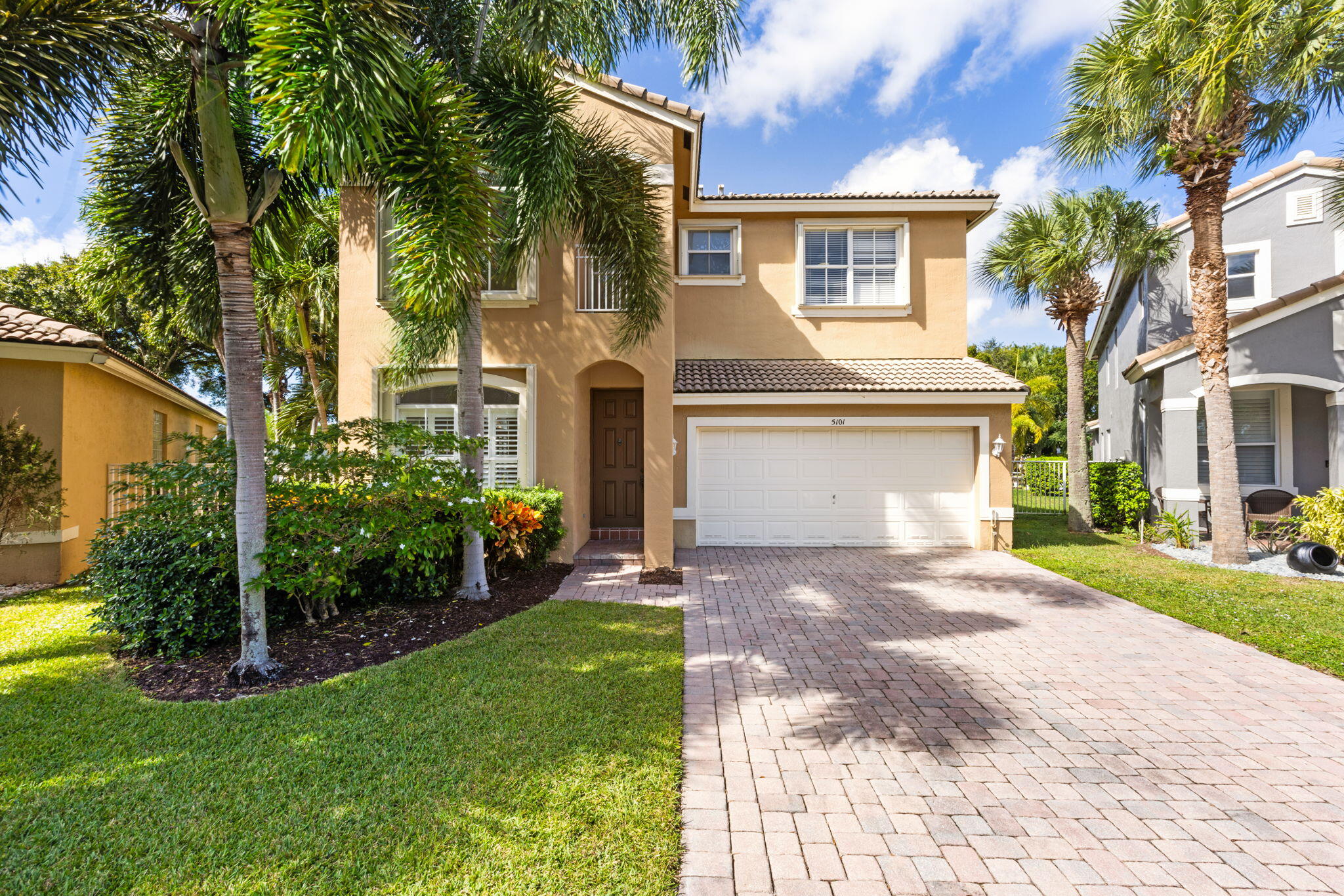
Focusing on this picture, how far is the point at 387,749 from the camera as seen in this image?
3920 mm

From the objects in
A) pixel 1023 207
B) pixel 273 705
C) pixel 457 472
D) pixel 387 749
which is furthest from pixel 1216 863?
pixel 1023 207

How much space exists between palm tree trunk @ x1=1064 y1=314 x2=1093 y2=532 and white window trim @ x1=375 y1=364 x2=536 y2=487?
12266 mm

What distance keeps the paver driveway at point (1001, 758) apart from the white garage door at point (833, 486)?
467 cm

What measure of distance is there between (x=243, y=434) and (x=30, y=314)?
8388 mm

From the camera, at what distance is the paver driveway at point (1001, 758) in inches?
117

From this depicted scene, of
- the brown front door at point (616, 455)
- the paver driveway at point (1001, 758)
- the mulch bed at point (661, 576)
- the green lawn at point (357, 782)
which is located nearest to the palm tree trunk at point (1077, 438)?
the paver driveway at point (1001, 758)

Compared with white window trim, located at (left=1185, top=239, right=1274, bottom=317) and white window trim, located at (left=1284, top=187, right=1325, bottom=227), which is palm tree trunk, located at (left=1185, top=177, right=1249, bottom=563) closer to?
white window trim, located at (left=1185, top=239, right=1274, bottom=317)

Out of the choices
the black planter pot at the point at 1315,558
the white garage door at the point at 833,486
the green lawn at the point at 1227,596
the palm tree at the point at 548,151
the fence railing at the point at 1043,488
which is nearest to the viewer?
the green lawn at the point at 1227,596

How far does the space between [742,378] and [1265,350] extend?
10.3 meters

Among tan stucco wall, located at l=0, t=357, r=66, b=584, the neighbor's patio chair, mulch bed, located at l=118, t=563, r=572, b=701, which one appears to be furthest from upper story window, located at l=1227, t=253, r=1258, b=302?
tan stucco wall, located at l=0, t=357, r=66, b=584

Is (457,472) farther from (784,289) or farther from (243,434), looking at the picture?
(784,289)

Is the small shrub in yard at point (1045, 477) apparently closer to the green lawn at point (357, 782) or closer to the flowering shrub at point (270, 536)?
the green lawn at point (357, 782)

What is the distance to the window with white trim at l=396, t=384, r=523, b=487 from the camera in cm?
1083

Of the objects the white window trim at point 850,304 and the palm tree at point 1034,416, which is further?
the palm tree at point 1034,416
